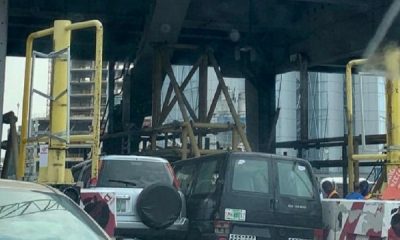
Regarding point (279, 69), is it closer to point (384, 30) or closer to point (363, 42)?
point (363, 42)

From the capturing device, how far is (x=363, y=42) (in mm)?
20203

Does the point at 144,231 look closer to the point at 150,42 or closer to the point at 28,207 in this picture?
the point at 28,207

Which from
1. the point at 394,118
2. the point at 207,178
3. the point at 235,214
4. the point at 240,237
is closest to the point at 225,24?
the point at 207,178

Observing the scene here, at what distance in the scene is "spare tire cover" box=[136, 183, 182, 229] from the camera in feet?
31.0

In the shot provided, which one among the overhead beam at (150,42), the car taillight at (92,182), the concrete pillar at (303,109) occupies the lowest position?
the car taillight at (92,182)

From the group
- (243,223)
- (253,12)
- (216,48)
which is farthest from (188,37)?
(243,223)

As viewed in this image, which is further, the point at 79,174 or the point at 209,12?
the point at 209,12

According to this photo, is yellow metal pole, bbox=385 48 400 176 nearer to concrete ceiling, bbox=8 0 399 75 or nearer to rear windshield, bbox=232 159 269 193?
rear windshield, bbox=232 159 269 193

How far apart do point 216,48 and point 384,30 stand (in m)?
7.90

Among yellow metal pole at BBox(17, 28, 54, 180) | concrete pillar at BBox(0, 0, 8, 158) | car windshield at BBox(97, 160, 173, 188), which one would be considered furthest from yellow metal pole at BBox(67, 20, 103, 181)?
concrete pillar at BBox(0, 0, 8, 158)

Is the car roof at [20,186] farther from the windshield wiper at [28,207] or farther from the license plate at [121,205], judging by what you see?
the license plate at [121,205]

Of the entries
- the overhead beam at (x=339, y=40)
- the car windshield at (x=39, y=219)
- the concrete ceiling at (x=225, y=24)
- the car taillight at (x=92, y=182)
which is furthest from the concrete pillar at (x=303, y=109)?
the car windshield at (x=39, y=219)

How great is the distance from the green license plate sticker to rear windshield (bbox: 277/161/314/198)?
2.41 ft

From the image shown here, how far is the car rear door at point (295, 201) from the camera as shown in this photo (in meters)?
9.74
